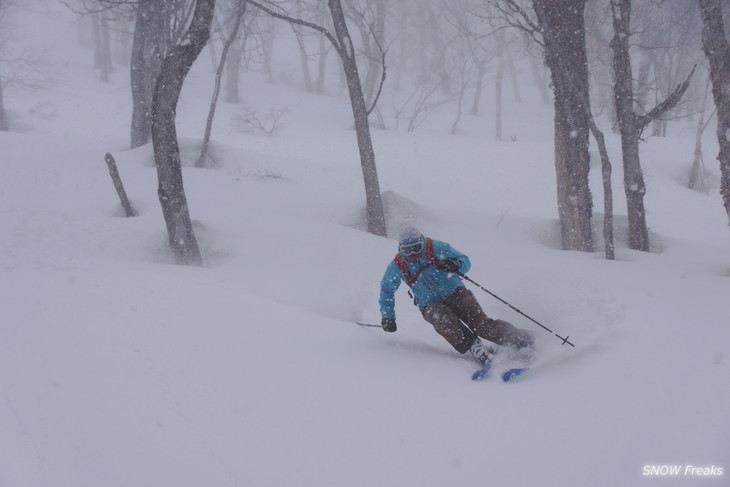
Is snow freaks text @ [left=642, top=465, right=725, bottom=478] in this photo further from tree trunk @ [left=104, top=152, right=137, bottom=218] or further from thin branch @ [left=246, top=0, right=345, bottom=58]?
tree trunk @ [left=104, top=152, right=137, bottom=218]

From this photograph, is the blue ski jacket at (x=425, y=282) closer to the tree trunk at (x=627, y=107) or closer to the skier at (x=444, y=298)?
the skier at (x=444, y=298)

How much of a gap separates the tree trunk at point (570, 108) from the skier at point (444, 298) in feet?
17.0

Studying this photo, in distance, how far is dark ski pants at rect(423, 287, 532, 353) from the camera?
4.60 meters

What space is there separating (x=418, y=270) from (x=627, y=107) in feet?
21.3

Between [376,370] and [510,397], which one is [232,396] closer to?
[376,370]

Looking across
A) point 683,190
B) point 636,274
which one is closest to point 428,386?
point 636,274

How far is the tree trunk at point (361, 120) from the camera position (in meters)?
9.25

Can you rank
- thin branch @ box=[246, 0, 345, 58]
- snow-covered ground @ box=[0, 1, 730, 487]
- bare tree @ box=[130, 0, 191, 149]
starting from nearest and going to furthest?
snow-covered ground @ box=[0, 1, 730, 487], thin branch @ box=[246, 0, 345, 58], bare tree @ box=[130, 0, 191, 149]

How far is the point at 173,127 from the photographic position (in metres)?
7.16

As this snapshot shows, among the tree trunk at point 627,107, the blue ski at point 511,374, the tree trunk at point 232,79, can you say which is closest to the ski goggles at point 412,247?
the blue ski at point 511,374

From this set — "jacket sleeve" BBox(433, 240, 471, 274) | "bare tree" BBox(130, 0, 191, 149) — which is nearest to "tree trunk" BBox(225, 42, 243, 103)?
"bare tree" BBox(130, 0, 191, 149)

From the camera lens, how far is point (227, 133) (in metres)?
22.3

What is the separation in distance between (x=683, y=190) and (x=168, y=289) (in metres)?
17.2

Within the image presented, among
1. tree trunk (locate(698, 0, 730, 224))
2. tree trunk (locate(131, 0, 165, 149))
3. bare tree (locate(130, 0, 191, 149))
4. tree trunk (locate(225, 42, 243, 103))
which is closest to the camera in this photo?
tree trunk (locate(698, 0, 730, 224))
